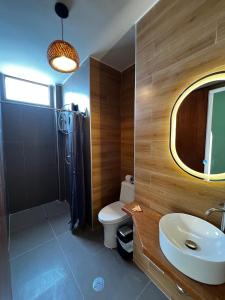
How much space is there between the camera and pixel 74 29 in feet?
4.90

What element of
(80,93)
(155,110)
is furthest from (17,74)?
(155,110)

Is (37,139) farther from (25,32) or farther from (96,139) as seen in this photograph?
(25,32)

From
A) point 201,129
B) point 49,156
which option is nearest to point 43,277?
point 49,156

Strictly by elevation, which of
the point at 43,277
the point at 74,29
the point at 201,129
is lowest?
the point at 43,277

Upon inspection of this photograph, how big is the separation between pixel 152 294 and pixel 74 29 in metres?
2.90

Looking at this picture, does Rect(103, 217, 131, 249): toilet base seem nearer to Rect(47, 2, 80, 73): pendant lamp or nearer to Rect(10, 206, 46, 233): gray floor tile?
Rect(10, 206, 46, 233): gray floor tile

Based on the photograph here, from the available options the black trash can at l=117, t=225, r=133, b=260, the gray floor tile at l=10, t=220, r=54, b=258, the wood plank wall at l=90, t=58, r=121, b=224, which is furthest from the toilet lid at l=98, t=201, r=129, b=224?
the gray floor tile at l=10, t=220, r=54, b=258

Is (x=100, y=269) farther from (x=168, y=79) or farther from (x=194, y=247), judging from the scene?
(x=168, y=79)

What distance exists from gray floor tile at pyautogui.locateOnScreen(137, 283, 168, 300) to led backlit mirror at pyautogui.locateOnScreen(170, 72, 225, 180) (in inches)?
48.6

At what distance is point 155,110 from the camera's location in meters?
1.28

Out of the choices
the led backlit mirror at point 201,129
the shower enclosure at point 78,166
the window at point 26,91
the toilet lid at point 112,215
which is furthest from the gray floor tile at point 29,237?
the window at point 26,91

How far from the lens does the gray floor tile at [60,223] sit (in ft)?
6.95

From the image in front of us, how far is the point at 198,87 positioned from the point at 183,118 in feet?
0.81

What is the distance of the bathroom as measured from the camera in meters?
0.92
